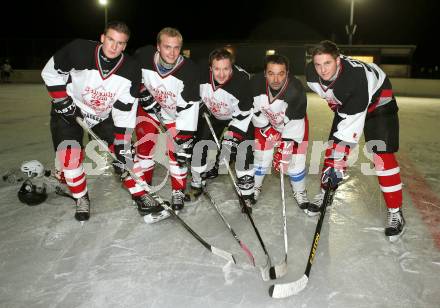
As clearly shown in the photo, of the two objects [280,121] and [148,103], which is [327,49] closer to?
[280,121]

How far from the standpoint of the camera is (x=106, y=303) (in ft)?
5.44

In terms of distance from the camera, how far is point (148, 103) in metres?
2.88

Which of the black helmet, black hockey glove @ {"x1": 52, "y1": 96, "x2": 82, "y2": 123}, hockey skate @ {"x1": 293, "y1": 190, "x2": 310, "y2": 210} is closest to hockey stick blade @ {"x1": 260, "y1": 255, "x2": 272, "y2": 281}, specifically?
hockey skate @ {"x1": 293, "y1": 190, "x2": 310, "y2": 210}

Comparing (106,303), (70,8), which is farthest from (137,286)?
(70,8)

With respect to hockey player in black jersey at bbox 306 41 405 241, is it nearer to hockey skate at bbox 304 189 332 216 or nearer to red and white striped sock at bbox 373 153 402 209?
red and white striped sock at bbox 373 153 402 209

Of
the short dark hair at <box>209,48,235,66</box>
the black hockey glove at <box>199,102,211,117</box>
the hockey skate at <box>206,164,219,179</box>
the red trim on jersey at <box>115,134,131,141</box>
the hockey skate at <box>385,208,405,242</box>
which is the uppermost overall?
the short dark hair at <box>209,48,235,66</box>

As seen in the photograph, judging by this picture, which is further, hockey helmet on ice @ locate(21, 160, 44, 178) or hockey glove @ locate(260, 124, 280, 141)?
hockey glove @ locate(260, 124, 280, 141)

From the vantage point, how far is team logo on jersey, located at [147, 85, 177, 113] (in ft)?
8.68

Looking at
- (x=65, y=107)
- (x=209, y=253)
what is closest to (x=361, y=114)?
(x=209, y=253)

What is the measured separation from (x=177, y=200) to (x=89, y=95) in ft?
3.06

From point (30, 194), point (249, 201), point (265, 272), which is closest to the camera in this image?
point (265, 272)

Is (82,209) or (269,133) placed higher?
(269,133)

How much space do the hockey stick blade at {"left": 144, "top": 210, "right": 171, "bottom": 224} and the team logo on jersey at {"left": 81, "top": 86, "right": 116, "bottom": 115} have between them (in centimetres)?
78

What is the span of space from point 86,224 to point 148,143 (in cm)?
82
